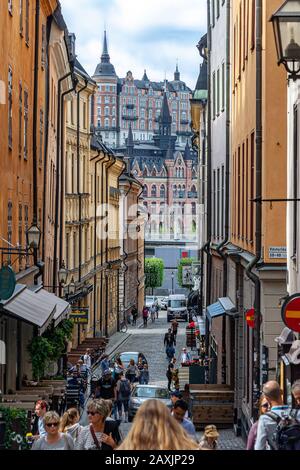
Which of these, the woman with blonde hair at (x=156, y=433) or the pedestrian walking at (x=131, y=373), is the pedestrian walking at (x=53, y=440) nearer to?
the woman with blonde hair at (x=156, y=433)

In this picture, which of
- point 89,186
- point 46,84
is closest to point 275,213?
point 46,84

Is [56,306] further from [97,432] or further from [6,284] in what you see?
[97,432]

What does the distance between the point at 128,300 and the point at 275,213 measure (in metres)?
60.5

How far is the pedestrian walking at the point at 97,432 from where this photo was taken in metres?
10.0

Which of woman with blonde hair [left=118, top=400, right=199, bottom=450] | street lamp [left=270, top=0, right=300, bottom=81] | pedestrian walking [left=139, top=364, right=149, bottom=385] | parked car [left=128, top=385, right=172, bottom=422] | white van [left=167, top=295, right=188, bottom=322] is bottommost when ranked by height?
white van [left=167, top=295, right=188, bottom=322]

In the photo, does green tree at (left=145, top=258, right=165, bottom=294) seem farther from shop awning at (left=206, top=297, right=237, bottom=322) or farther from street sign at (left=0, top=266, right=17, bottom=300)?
street sign at (left=0, top=266, right=17, bottom=300)

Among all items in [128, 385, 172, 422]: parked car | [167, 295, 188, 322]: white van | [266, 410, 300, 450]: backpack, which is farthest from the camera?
[167, 295, 188, 322]: white van

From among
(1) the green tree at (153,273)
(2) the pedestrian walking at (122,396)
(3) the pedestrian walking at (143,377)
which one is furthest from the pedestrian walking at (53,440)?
(1) the green tree at (153,273)

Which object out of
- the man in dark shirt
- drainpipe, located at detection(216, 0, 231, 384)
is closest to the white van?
drainpipe, located at detection(216, 0, 231, 384)

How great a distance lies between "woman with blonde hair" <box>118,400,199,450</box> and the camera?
6371mm

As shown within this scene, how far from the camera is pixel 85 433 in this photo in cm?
1023

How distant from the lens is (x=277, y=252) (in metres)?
20.1

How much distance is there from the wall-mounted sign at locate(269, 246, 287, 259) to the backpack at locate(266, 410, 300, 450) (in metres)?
11.1

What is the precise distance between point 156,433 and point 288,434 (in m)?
2.44
